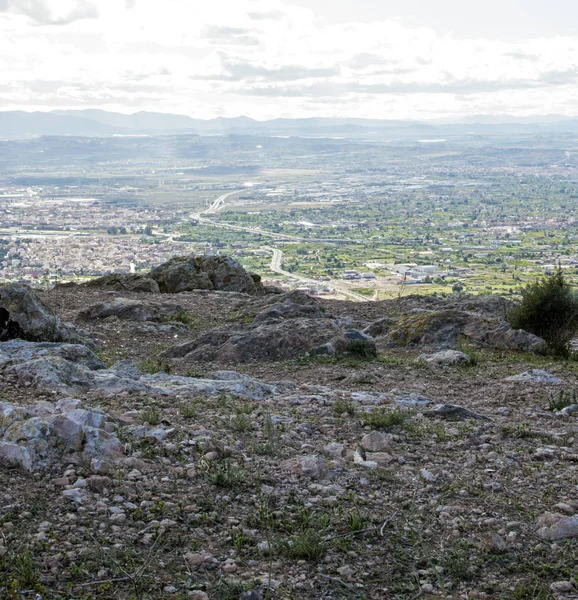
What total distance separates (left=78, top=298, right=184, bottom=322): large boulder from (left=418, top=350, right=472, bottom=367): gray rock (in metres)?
7.02

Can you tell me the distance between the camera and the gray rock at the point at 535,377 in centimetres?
1118

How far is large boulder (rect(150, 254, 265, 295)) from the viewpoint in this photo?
2309cm

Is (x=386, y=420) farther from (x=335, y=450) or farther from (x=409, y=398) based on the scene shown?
(x=409, y=398)

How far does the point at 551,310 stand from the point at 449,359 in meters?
3.75

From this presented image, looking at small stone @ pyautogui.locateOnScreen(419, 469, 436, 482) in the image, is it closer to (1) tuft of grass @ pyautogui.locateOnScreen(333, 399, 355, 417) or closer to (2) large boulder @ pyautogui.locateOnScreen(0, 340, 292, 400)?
(1) tuft of grass @ pyautogui.locateOnScreen(333, 399, 355, 417)

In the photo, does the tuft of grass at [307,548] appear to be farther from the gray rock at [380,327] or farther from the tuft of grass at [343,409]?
the gray rock at [380,327]

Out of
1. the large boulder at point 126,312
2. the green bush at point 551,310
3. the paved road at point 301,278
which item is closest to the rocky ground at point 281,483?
the green bush at point 551,310

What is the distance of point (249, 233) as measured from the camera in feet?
284

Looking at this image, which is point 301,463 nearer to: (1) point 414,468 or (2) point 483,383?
(1) point 414,468

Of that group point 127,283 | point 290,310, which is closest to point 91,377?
point 290,310

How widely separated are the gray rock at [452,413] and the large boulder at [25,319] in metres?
7.09

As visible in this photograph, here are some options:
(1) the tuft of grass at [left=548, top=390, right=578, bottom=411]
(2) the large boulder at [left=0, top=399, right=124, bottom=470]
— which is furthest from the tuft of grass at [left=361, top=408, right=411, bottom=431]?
(2) the large boulder at [left=0, top=399, right=124, bottom=470]

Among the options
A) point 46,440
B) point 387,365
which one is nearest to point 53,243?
point 387,365

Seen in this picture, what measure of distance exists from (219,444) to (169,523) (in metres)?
1.56
